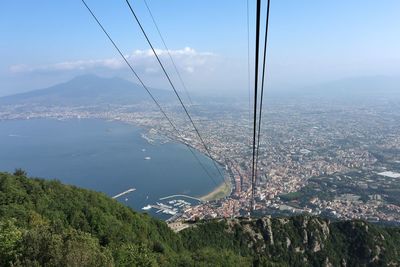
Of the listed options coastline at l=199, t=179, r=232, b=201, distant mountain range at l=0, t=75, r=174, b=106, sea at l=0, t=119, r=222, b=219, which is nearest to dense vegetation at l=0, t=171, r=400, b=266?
A: sea at l=0, t=119, r=222, b=219

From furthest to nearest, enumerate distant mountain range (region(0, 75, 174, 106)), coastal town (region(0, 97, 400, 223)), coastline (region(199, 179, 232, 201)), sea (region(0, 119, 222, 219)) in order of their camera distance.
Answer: distant mountain range (region(0, 75, 174, 106)), sea (region(0, 119, 222, 219)), coastline (region(199, 179, 232, 201)), coastal town (region(0, 97, 400, 223))

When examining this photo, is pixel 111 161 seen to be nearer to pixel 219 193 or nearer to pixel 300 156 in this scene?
pixel 219 193

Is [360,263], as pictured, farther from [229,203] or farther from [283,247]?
[229,203]

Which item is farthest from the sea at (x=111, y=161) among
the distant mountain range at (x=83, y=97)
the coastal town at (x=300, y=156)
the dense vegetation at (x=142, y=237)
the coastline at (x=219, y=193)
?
the distant mountain range at (x=83, y=97)

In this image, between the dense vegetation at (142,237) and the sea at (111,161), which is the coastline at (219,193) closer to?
the sea at (111,161)

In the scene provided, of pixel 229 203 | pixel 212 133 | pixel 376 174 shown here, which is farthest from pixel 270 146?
pixel 229 203

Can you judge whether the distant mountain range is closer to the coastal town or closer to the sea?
the coastal town
